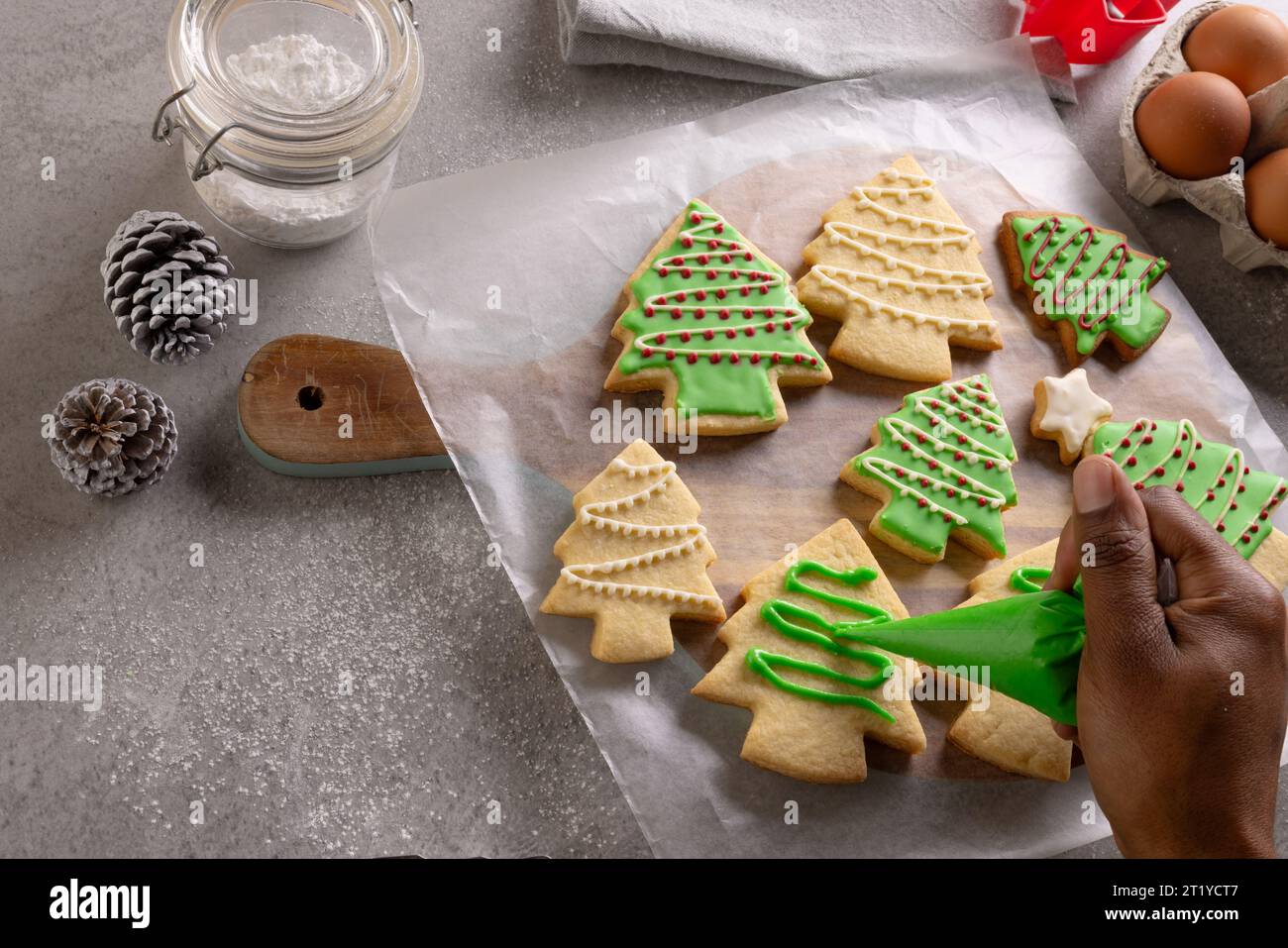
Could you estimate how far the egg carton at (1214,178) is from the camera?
6.23 ft

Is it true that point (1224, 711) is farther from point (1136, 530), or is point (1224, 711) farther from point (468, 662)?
point (468, 662)

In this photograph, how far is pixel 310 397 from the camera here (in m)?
1.73

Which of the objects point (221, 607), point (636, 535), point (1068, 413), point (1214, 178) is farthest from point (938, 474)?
point (221, 607)

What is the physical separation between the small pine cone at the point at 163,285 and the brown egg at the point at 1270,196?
1.67 m

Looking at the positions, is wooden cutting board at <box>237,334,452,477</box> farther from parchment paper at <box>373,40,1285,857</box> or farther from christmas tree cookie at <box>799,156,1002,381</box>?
christmas tree cookie at <box>799,156,1002,381</box>

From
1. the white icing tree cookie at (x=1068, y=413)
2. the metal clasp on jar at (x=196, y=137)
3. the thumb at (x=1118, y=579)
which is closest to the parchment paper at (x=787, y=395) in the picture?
the white icing tree cookie at (x=1068, y=413)

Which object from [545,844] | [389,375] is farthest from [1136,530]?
[389,375]

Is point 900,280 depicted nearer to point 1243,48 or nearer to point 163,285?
point 1243,48

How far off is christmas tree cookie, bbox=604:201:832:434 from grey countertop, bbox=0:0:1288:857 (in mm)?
361

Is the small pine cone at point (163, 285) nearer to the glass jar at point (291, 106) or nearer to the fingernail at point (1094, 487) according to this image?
the glass jar at point (291, 106)

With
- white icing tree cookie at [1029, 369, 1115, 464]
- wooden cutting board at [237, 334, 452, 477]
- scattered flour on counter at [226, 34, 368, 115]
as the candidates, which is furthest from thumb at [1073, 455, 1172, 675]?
scattered flour on counter at [226, 34, 368, 115]

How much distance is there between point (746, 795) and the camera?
62.6 inches

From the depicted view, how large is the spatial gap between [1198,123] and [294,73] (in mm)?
1456

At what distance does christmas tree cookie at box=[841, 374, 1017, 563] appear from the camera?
5.73ft
